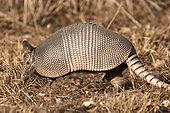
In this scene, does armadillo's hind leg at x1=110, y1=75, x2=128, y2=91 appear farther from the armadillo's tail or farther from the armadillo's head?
the armadillo's head

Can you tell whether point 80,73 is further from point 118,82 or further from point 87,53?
point 87,53

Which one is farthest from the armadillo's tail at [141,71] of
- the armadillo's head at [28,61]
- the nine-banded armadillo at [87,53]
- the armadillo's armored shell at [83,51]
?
the armadillo's head at [28,61]

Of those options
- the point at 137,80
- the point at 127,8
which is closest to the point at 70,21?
the point at 127,8

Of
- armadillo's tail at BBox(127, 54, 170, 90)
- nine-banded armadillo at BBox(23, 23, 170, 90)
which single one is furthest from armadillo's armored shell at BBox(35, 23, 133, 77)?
armadillo's tail at BBox(127, 54, 170, 90)

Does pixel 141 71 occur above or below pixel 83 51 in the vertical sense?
below

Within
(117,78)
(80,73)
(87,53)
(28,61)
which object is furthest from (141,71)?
(28,61)

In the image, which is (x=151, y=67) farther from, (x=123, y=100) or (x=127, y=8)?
(x=127, y=8)

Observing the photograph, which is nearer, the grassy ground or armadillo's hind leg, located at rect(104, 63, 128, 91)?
the grassy ground

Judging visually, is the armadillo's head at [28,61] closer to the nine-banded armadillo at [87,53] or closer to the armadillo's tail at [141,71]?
the nine-banded armadillo at [87,53]
